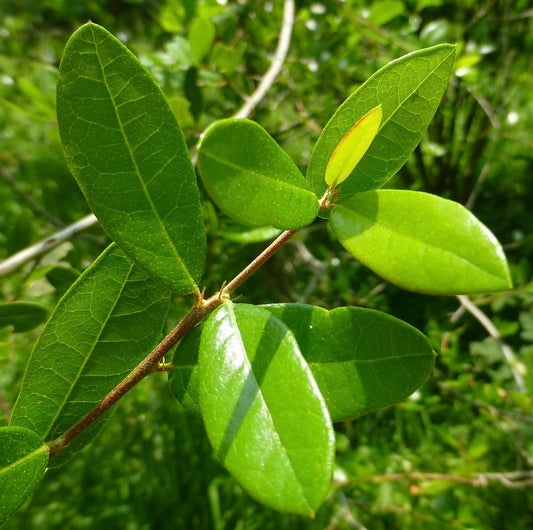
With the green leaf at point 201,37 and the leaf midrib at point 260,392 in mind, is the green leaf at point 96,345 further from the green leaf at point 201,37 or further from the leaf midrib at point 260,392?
the green leaf at point 201,37

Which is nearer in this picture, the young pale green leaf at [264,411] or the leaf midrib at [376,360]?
the young pale green leaf at [264,411]

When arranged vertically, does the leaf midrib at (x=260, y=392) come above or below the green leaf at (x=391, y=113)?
below

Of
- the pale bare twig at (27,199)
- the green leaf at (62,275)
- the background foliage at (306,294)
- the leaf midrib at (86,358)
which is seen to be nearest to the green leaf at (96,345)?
the leaf midrib at (86,358)

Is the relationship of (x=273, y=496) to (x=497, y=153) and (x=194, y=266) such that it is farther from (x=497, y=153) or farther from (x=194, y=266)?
(x=497, y=153)

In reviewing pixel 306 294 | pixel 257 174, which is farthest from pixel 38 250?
pixel 306 294

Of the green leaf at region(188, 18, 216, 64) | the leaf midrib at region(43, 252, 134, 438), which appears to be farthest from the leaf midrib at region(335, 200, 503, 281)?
the green leaf at region(188, 18, 216, 64)

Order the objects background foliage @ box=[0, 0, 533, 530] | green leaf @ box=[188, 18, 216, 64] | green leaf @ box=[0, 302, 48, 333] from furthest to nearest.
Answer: background foliage @ box=[0, 0, 533, 530], green leaf @ box=[188, 18, 216, 64], green leaf @ box=[0, 302, 48, 333]

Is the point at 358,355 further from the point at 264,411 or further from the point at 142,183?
the point at 142,183

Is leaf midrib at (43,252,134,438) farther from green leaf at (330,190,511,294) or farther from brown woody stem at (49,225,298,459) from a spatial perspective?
green leaf at (330,190,511,294)
